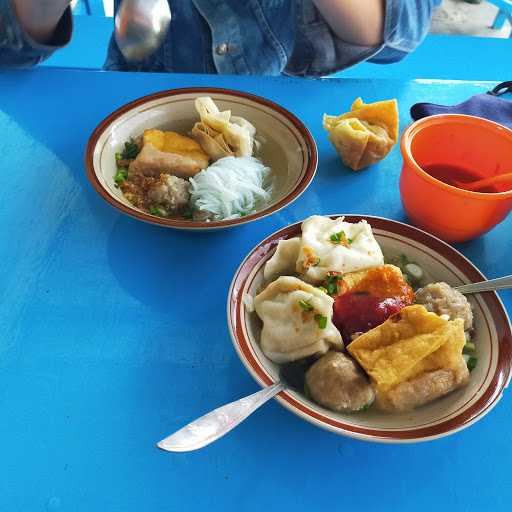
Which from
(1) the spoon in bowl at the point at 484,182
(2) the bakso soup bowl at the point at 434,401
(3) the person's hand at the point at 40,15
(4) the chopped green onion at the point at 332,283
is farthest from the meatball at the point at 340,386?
(3) the person's hand at the point at 40,15

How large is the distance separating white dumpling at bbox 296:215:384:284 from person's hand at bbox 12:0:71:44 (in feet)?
3.26

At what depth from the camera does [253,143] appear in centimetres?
116

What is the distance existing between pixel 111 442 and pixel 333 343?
1.12ft

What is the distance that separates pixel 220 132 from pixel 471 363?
700mm

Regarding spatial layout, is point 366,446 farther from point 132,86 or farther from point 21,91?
point 21,91

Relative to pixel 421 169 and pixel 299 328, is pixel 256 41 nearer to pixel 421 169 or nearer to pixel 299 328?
pixel 421 169

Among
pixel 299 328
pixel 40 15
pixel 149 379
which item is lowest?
→ pixel 149 379

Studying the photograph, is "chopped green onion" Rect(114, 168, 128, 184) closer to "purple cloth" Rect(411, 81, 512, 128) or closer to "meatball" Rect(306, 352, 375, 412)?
"meatball" Rect(306, 352, 375, 412)

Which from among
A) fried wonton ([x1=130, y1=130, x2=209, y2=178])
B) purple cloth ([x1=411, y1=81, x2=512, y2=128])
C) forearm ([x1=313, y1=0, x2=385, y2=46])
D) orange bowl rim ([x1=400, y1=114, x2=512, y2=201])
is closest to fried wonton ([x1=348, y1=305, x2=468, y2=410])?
orange bowl rim ([x1=400, y1=114, x2=512, y2=201])

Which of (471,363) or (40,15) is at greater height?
(40,15)

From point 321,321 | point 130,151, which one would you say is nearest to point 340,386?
point 321,321

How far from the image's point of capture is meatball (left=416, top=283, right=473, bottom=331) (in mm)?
763

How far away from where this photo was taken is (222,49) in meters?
1.51

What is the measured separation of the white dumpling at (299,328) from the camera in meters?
0.73
